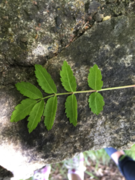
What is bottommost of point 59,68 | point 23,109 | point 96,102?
point 96,102

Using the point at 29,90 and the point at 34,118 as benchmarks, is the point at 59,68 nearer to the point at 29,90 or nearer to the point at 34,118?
the point at 29,90

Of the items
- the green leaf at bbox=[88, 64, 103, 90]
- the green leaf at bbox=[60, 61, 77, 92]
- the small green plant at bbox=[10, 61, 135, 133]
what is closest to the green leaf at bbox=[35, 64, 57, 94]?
the small green plant at bbox=[10, 61, 135, 133]

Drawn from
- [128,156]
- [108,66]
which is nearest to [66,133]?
[108,66]

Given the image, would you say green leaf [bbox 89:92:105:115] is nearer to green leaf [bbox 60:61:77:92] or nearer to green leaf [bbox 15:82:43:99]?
green leaf [bbox 60:61:77:92]

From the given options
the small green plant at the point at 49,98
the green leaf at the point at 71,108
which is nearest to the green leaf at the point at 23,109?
the small green plant at the point at 49,98

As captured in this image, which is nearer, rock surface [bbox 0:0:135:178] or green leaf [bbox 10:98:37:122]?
green leaf [bbox 10:98:37:122]

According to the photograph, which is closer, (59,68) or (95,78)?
(95,78)

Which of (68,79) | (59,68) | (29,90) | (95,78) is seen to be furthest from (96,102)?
(29,90)
